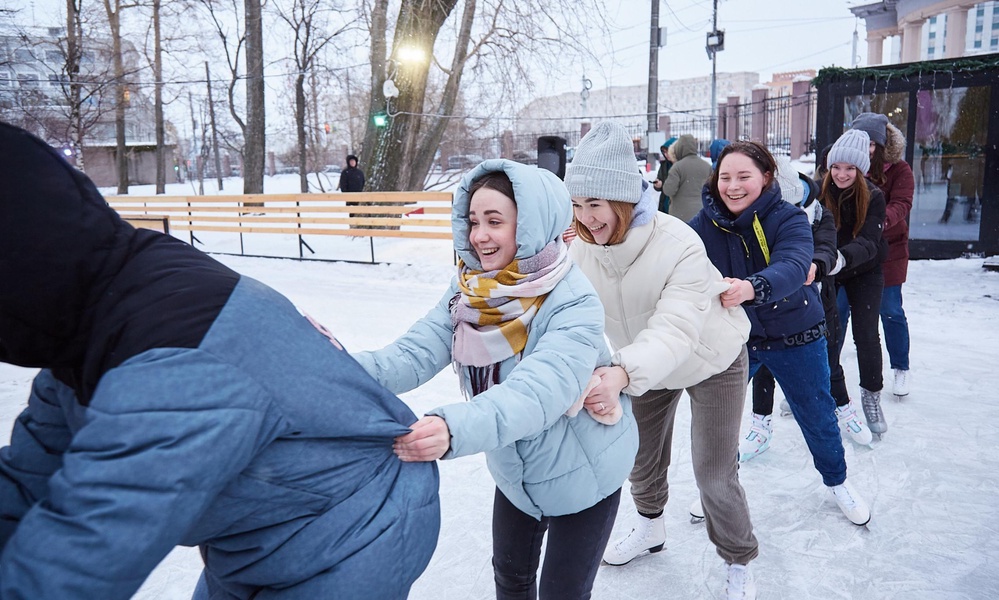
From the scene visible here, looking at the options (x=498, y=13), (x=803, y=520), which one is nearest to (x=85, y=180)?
(x=803, y=520)

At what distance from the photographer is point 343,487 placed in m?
1.24

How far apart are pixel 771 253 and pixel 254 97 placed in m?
15.4

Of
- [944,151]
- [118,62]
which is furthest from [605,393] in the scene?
[118,62]

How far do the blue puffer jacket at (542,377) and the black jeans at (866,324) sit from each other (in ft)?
9.43

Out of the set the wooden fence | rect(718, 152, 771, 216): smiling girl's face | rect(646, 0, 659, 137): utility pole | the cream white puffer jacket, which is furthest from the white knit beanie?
rect(646, 0, 659, 137): utility pole

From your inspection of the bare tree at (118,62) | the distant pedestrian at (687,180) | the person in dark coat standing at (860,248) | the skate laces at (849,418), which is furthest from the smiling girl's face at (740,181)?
the bare tree at (118,62)

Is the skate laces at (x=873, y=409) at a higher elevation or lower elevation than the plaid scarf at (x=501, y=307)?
lower

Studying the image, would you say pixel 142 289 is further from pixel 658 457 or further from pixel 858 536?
pixel 858 536

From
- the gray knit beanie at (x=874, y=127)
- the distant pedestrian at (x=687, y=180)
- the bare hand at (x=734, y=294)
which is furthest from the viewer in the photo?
the distant pedestrian at (x=687, y=180)

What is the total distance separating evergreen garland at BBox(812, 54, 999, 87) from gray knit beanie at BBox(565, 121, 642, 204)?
839 centimetres

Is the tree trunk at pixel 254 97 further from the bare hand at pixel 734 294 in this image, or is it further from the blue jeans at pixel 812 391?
the bare hand at pixel 734 294

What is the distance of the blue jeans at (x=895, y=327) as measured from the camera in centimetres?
488

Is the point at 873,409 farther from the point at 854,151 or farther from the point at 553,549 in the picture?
the point at 553,549

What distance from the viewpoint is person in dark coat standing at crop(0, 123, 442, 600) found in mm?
913
